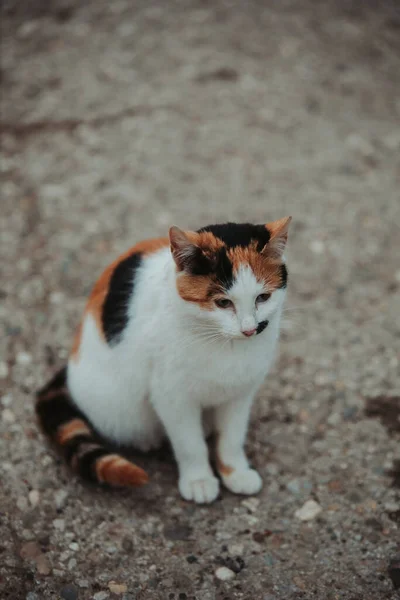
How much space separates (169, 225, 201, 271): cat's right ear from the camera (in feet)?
6.24

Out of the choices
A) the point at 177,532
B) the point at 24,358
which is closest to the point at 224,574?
the point at 177,532

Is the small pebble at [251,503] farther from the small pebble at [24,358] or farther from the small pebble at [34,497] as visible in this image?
the small pebble at [24,358]

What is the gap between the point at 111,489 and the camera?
8.24ft

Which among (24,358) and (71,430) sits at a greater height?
(71,430)

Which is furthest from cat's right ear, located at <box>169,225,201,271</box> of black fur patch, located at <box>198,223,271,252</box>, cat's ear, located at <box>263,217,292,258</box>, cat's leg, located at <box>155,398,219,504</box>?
cat's leg, located at <box>155,398,219,504</box>

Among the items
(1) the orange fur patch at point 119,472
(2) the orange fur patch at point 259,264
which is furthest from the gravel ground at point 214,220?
(2) the orange fur patch at point 259,264

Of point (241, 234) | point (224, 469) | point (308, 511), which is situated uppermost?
point (241, 234)

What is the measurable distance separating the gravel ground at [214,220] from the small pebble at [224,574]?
0.01 meters

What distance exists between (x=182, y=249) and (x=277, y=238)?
0.31m

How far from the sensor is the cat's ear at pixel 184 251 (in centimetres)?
Result: 191

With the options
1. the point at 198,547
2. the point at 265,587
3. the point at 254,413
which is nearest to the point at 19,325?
the point at 254,413

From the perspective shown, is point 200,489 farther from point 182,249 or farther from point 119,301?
point 182,249

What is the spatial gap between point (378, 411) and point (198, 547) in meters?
1.07

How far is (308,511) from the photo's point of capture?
248 centimetres
